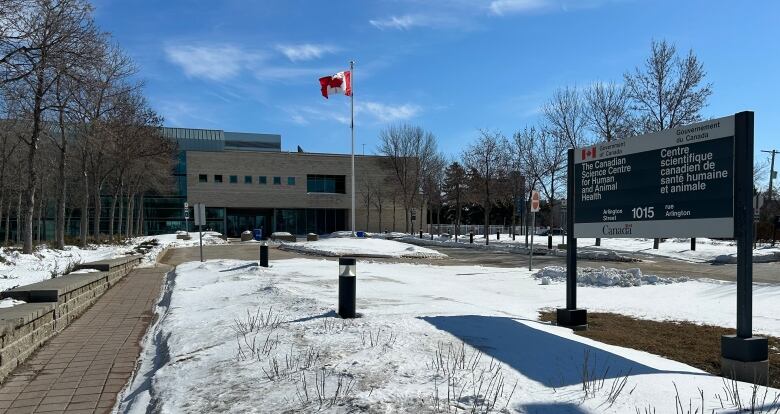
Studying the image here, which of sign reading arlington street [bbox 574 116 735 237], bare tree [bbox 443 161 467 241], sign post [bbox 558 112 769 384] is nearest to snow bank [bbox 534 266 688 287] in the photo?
sign post [bbox 558 112 769 384]

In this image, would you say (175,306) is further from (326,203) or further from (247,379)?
(326,203)

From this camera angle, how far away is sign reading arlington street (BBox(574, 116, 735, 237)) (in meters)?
6.77

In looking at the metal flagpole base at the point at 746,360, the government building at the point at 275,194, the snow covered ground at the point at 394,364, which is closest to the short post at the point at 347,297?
the snow covered ground at the point at 394,364

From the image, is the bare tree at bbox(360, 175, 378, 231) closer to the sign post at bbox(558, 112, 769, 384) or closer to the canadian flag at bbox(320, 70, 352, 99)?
the canadian flag at bbox(320, 70, 352, 99)

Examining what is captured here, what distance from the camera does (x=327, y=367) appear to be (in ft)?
16.8

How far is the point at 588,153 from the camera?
9.06 meters

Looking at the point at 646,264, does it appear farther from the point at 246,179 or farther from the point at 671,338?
the point at 246,179

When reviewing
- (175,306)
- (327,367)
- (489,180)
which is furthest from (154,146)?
(327,367)

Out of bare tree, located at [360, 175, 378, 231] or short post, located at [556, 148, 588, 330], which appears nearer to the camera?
short post, located at [556, 148, 588, 330]

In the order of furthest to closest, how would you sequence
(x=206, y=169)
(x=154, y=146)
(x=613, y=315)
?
(x=206, y=169)
(x=154, y=146)
(x=613, y=315)

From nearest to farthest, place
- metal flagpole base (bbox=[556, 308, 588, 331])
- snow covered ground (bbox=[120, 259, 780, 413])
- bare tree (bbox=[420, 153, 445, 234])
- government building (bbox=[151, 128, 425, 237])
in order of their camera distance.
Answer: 1. snow covered ground (bbox=[120, 259, 780, 413])
2. metal flagpole base (bbox=[556, 308, 588, 331])
3. bare tree (bbox=[420, 153, 445, 234])
4. government building (bbox=[151, 128, 425, 237])

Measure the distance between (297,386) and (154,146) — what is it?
35.8 meters

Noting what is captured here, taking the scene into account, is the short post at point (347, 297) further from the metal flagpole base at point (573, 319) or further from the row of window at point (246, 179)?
the row of window at point (246, 179)

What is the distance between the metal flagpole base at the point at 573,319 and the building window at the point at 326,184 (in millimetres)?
65391
